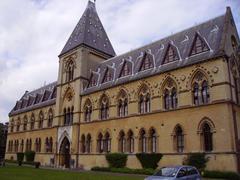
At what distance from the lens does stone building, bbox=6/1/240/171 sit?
28938 mm

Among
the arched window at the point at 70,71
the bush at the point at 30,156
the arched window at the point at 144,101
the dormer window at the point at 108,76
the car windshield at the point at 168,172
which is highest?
the arched window at the point at 70,71

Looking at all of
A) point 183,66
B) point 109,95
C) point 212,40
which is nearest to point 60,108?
point 109,95

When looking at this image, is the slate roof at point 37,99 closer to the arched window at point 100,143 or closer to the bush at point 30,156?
the bush at point 30,156

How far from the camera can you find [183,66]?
3228 cm

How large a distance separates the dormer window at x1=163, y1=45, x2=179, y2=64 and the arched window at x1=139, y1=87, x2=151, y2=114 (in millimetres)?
4372

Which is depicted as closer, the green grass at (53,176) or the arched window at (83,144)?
the green grass at (53,176)

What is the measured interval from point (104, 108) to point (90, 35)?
1552 centimetres

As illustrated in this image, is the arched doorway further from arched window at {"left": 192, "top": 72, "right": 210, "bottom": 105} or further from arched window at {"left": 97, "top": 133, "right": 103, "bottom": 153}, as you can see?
arched window at {"left": 192, "top": 72, "right": 210, "bottom": 105}

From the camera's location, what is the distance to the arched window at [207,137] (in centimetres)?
2866

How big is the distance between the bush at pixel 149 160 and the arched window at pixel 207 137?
533 cm

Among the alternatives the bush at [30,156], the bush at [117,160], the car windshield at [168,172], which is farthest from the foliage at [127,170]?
the bush at [30,156]

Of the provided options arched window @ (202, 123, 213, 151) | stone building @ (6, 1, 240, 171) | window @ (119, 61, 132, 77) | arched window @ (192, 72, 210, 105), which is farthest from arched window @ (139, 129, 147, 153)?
window @ (119, 61, 132, 77)

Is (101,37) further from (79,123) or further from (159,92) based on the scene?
(159,92)

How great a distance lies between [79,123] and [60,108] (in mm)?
6685
